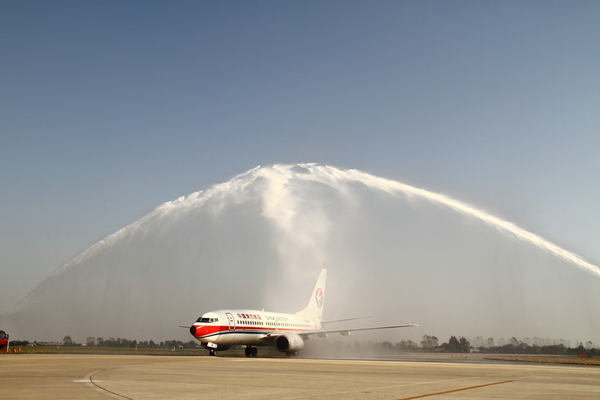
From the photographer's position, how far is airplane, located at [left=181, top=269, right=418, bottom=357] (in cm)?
4331

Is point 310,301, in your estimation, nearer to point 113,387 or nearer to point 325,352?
point 325,352

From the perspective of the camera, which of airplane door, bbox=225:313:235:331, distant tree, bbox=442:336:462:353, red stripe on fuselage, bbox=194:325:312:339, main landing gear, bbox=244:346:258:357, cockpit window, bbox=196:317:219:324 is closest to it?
red stripe on fuselage, bbox=194:325:312:339

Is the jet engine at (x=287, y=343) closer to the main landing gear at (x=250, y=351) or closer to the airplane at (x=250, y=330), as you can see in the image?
the airplane at (x=250, y=330)

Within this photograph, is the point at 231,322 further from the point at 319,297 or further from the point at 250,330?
the point at 319,297

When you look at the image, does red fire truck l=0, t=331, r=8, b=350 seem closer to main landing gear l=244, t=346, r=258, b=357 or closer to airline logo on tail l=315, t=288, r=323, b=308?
main landing gear l=244, t=346, r=258, b=357

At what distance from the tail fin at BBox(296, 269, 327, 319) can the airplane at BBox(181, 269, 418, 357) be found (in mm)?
3571

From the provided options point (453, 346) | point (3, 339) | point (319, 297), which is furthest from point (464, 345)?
point (3, 339)

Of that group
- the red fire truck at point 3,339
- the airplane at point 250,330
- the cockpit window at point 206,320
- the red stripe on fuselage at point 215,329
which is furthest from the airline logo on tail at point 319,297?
the red fire truck at point 3,339

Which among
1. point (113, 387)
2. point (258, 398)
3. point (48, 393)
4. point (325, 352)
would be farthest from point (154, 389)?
point (325, 352)

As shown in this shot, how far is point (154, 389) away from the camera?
1275 centimetres

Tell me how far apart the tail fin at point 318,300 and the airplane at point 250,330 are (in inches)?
141

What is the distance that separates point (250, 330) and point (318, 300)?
20.3m

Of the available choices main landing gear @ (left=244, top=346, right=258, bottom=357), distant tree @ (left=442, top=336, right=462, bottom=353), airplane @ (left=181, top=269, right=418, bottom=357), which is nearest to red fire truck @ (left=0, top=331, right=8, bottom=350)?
airplane @ (left=181, top=269, right=418, bottom=357)

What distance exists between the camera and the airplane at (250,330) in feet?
142
